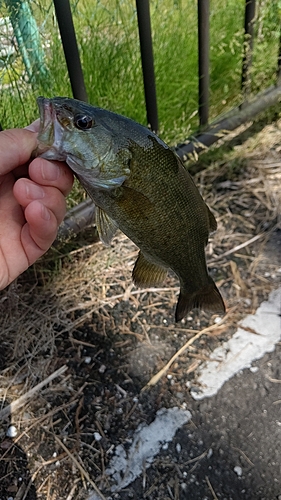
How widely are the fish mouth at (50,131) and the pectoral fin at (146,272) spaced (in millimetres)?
366

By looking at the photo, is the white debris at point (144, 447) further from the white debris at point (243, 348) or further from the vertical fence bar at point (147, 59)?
the vertical fence bar at point (147, 59)

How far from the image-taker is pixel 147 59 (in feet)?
7.18

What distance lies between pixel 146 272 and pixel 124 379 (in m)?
0.73

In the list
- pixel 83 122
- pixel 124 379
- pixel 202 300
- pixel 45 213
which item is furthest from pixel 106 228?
pixel 124 379

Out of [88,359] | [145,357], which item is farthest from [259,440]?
[88,359]

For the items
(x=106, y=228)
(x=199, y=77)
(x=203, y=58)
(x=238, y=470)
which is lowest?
(x=238, y=470)

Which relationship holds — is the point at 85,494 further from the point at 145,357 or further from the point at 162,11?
the point at 162,11

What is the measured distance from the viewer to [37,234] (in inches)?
48.7

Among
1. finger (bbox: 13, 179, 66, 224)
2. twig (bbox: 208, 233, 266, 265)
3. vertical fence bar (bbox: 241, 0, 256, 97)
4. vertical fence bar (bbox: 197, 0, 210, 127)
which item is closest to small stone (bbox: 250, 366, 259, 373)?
twig (bbox: 208, 233, 266, 265)

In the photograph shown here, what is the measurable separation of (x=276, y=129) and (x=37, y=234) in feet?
7.66

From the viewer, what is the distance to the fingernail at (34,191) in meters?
1.15

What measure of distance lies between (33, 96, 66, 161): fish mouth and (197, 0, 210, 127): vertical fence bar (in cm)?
163

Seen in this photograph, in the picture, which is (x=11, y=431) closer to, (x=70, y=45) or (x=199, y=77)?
(x=70, y=45)

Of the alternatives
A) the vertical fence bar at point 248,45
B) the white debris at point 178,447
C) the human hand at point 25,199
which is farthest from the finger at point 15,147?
the vertical fence bar at point 248,45
